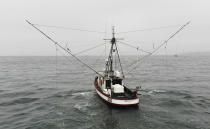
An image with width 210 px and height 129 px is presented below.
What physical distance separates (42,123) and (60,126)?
9.53 feet

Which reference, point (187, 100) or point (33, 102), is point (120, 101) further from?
point (33, 102)

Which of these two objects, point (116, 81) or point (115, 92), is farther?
point (116, 81)

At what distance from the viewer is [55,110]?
28.5 metres

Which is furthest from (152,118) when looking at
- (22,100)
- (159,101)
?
(22,100)

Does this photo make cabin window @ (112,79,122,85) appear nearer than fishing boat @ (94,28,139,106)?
No

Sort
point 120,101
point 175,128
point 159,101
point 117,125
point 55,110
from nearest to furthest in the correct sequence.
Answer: point 175,128 < point 117,125 < point 120,101 < point 55,110 < point 159,101

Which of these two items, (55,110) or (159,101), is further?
(159,101)

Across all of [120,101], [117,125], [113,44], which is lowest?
[117,125]

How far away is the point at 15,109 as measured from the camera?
1148 inches

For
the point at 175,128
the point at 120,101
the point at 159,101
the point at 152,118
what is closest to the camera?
the point at 175,128

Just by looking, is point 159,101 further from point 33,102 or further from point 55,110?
point 33,102

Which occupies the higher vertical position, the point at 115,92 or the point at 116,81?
the point at 116,81

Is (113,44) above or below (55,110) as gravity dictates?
above

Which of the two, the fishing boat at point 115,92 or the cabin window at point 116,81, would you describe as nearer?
the fishing boat at point 115,92
